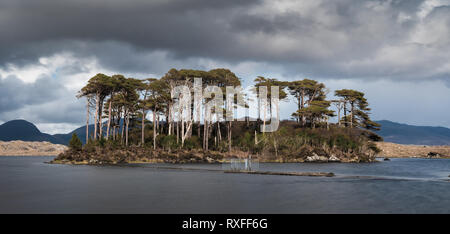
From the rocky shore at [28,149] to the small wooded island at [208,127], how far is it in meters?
76.1

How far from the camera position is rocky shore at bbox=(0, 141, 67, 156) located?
138 m

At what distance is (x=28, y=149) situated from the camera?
472 ft

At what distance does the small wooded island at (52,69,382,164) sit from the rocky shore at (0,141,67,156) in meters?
76.1

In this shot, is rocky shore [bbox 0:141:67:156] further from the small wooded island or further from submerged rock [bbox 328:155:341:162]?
submerged rock [bbox 328:155:341:162]

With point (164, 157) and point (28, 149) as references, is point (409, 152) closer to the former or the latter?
point (164, 157)

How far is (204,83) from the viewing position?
7394 cm

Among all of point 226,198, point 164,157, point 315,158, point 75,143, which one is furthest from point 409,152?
point 226,198

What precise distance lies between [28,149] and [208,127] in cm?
10429

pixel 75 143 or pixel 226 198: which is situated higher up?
pixel 75 143

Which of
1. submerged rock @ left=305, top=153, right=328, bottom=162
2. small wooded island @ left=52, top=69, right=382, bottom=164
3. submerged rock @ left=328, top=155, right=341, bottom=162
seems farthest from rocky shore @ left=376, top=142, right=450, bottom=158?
submerged rock @ left=305, top=153, right=328, bottom=162

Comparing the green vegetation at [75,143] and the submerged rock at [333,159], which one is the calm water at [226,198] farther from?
the submerged rock at [333,159]
